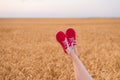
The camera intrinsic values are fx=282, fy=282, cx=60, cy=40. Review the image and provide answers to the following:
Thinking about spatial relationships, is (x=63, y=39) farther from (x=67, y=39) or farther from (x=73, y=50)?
(x=73, y=50)

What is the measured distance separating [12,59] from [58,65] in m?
1.08

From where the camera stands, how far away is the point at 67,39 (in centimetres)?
332

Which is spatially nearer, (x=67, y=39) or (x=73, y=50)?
(x=73, y=50)

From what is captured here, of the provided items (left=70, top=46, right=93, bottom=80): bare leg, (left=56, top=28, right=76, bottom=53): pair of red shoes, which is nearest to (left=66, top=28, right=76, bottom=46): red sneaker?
(left=56, top=28, right=76, bottom=53): pair of red shoes

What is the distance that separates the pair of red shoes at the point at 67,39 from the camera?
10.5ft

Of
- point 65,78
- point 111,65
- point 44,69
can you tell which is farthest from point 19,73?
point 111,65

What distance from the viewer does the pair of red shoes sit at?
10.5 feet

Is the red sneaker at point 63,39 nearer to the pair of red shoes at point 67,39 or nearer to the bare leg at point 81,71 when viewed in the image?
the pair of red shoes at point 67,39

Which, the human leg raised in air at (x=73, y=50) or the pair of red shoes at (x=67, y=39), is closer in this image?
the human leg raised in air at (x=73, y=50)

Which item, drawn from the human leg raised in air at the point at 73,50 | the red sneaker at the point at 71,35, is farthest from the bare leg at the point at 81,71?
the red sneaker at the point at 71,35

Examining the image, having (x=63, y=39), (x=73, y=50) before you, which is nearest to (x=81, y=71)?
(x=73, y=50)

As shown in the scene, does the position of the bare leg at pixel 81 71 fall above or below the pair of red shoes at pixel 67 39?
below

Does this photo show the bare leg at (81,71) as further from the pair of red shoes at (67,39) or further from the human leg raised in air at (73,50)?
the pair of red shoes at (67,39)

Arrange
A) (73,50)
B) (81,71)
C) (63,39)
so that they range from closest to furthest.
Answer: (81,71) < (73,50) < (63,39)
